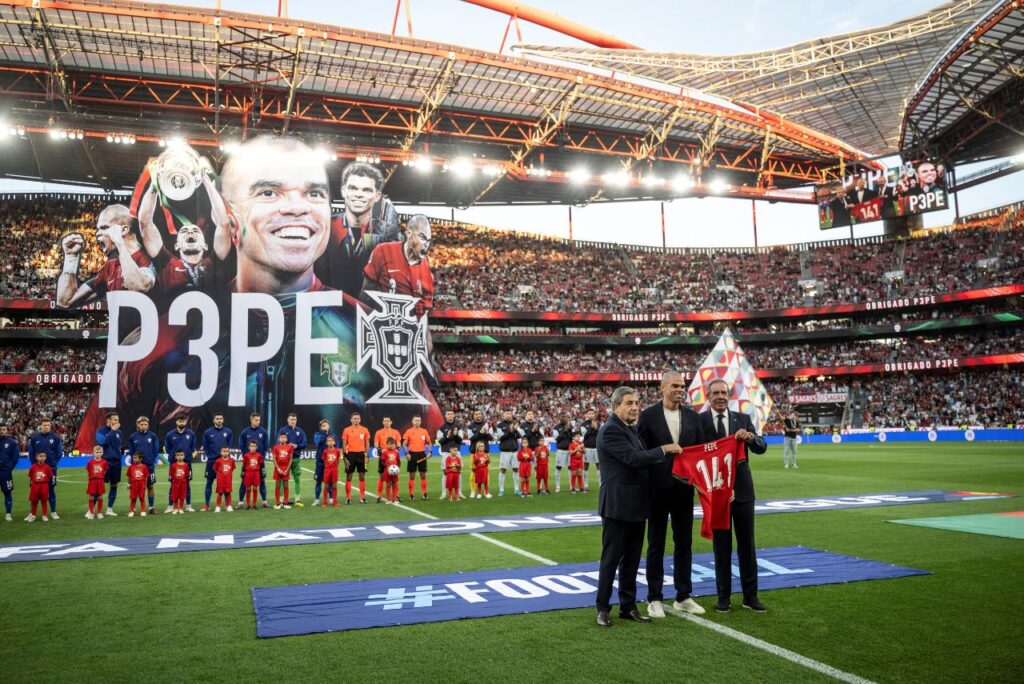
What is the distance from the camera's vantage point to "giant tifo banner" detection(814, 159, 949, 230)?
47.8 metres

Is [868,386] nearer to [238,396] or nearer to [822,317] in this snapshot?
[822,317]

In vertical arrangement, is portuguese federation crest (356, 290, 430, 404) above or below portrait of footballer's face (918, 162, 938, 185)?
below

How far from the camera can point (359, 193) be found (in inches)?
1238

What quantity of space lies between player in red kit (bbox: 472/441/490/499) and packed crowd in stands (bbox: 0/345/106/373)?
1449 inches

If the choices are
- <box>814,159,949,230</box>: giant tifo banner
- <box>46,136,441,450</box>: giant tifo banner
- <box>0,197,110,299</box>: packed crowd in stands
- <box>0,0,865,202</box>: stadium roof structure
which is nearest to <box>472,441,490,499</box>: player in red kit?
<box>46,136,441,450</box>: giant tifo banner

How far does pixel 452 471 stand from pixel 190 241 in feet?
60.3

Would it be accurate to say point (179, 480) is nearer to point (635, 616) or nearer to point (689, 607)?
point (635, 616)

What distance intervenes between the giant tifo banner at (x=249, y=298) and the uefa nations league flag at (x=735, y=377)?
13.4 meters

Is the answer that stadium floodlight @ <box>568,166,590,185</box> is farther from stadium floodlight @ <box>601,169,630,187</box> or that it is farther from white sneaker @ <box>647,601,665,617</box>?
white sneaker @ <box>647,601,665,617</box>

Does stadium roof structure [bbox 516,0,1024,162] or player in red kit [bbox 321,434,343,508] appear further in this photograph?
stadium roof structure [bbox 516,0,1024,162]

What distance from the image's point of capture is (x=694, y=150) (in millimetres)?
46656

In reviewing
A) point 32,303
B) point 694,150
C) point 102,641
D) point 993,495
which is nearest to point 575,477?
point 993,495

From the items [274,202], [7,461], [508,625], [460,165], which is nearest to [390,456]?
[7,461]

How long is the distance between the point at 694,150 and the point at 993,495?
117ft
